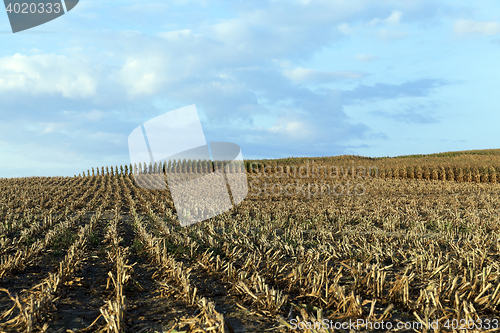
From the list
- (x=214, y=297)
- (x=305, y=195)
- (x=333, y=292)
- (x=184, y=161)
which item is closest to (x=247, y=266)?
(x=214, y=297)

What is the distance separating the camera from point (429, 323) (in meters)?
3.64

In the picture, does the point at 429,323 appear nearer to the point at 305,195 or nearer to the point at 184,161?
the point at 305,195

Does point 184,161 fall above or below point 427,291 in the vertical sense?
above

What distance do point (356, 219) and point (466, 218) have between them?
12.1ft

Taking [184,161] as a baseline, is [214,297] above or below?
below

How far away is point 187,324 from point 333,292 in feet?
6.52

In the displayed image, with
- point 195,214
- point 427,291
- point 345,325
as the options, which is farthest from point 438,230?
point 195,214

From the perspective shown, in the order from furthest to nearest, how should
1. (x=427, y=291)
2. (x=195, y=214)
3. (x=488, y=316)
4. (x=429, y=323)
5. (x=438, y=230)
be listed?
(x=195, y=214)
(x=438, y=230)
(x=427, y=291)
(x=488, y=316)
(x=429, y=323)

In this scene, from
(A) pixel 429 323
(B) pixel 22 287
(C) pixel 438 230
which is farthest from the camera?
(C) pixel 438 230

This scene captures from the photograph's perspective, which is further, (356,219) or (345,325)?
(356,219)

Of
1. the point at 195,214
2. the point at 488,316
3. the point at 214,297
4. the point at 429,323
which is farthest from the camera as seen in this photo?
the point at 195,214

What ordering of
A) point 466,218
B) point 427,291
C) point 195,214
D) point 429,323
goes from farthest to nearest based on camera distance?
point 195,214
point 466,218
point 427,291
point 429,323

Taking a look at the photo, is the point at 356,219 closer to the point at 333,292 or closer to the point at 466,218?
the point at 466,218

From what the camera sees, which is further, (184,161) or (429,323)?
(184,161)
